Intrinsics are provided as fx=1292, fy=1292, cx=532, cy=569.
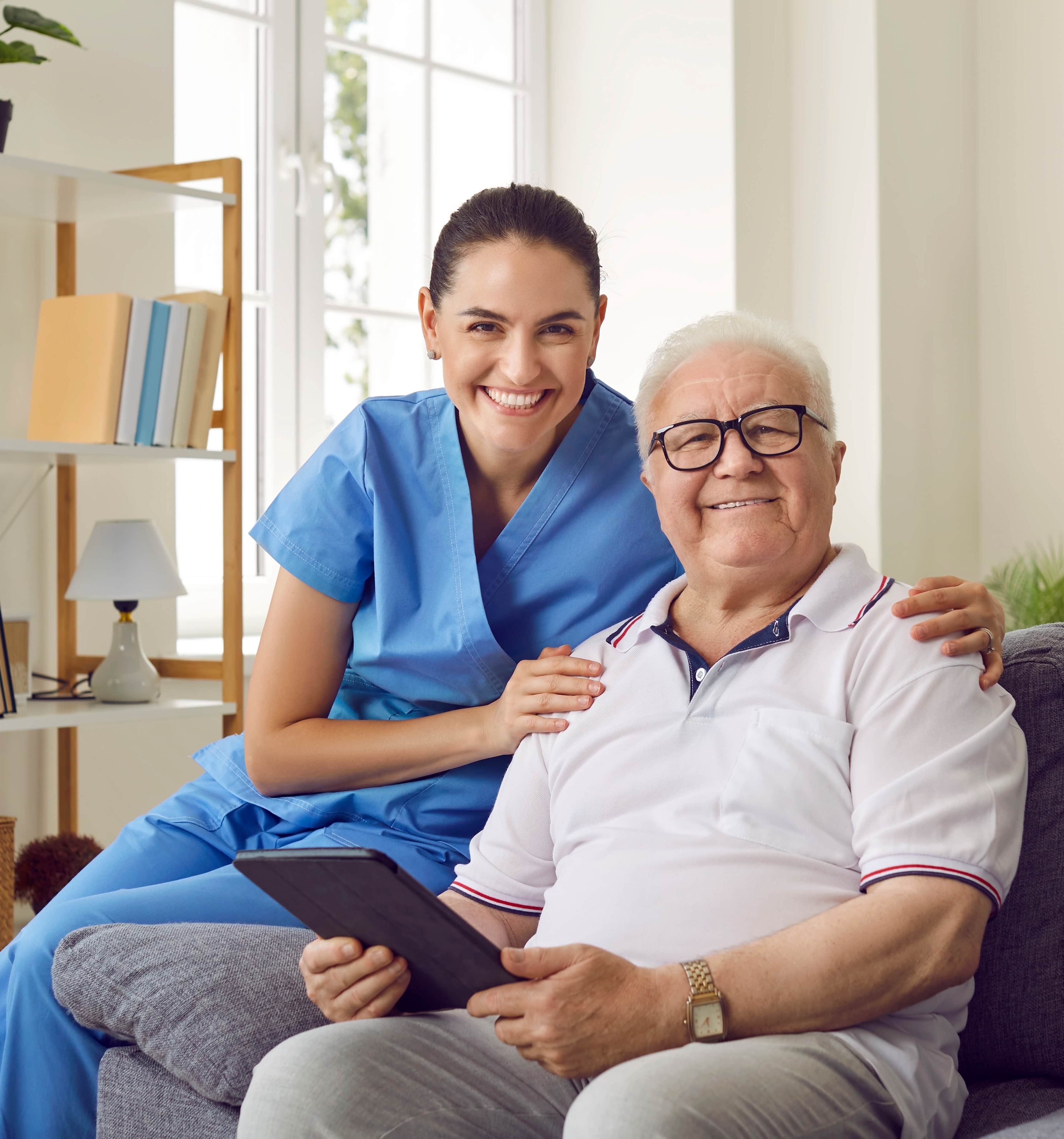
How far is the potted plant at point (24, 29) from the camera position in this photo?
2.06 m

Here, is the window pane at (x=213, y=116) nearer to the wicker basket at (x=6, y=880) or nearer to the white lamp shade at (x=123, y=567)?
the white lamp shade at (x=123, y=567)

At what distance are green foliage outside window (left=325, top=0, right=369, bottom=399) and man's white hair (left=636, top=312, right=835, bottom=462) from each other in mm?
1946

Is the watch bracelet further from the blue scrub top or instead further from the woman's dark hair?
the woman's dark hair

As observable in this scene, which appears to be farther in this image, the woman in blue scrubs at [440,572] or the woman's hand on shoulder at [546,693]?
the woman in blue scrubs at [440,572]

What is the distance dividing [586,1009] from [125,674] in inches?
61.7

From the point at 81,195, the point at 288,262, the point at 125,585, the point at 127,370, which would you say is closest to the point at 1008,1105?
the point at 125,585

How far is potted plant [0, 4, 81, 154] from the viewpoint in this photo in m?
2.06

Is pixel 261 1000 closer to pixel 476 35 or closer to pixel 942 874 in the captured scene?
pixel 942 874

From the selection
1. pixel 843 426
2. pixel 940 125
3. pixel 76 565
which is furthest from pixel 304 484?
pixel 940 125

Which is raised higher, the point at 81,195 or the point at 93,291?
the point at 81,195

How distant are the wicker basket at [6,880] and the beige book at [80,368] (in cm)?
66

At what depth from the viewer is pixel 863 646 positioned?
1.12 m

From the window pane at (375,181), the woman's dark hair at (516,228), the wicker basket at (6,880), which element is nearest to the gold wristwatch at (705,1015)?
the woman's dark hair at (516,228)

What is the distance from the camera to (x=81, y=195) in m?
2.29
